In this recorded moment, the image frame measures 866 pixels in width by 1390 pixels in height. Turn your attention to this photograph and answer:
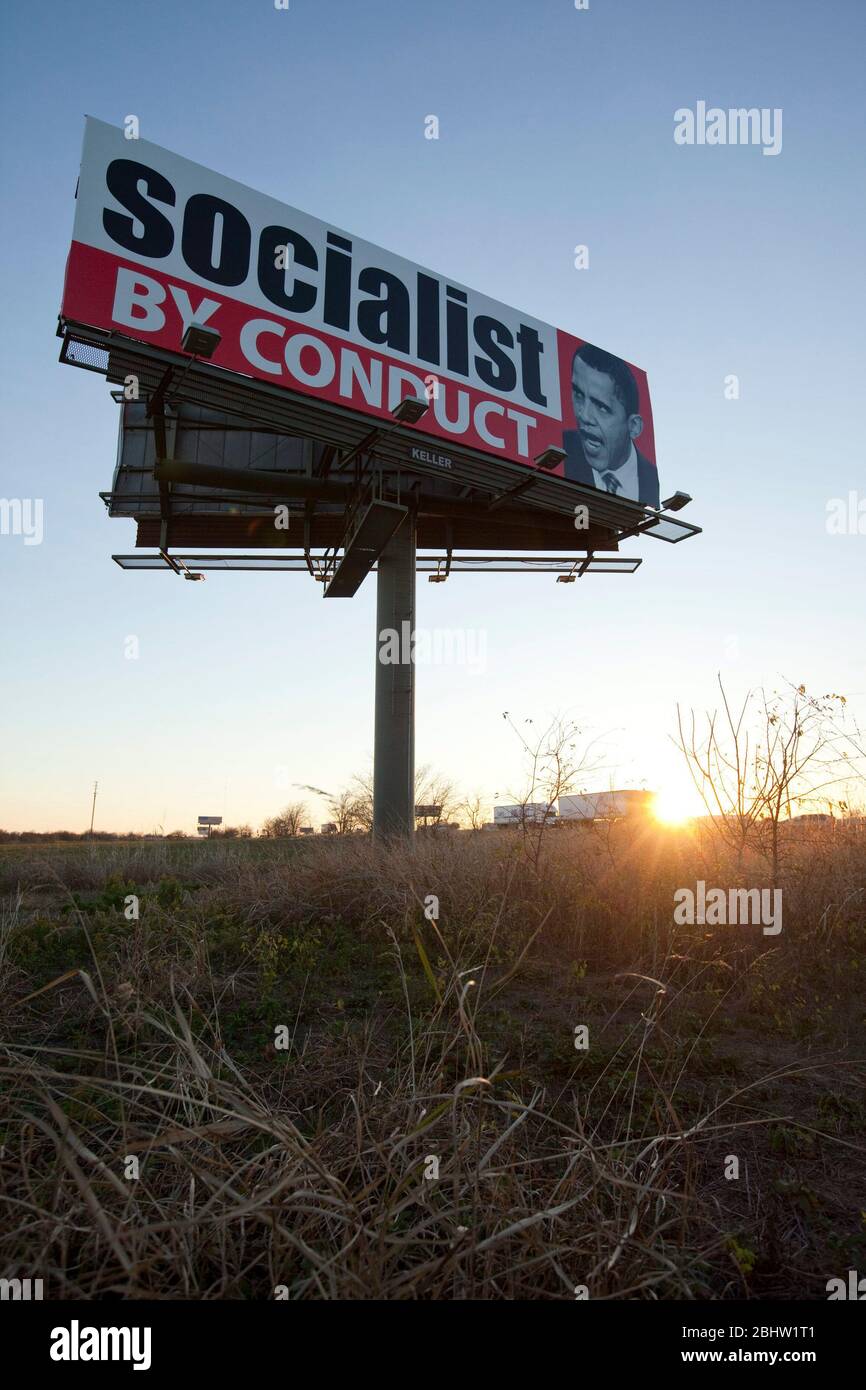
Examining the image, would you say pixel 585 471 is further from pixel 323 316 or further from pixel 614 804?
pixel 614 804

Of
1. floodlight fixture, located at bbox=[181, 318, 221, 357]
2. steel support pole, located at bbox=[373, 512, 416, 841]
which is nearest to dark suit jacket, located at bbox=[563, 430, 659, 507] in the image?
steel support pole, located at bbox=[373, 512, 416, 841]

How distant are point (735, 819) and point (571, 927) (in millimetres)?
2220

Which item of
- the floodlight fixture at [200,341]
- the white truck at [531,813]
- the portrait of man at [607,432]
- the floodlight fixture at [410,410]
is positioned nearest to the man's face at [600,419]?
the portrait of man at [607,432]

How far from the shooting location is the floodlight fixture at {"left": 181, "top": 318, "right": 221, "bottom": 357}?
25.7 feet

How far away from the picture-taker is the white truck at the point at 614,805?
7.48 m

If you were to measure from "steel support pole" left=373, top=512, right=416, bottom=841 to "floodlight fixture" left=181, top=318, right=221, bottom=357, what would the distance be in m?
3.86

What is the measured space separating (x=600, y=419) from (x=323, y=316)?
519cm

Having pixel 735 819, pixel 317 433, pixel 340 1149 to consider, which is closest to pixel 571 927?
pixel 735 819

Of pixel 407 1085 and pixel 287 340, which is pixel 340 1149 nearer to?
pixel 407 1085

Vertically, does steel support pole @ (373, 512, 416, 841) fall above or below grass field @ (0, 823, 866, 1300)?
above

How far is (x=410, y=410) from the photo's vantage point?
30.6 feet

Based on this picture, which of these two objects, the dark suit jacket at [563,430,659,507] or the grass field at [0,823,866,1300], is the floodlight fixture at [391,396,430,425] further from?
the grass field at [0,823,866,1300]

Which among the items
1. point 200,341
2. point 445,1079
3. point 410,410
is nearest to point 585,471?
point 410,410

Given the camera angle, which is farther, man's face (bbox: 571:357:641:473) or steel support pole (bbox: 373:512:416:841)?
man's face (bbox: 571:357:641:473)
